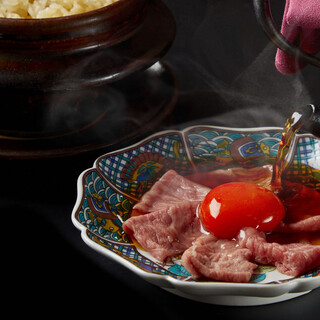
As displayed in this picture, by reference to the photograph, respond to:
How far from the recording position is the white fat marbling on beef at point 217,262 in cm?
167

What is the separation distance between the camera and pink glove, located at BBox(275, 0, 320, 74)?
6.42 feet

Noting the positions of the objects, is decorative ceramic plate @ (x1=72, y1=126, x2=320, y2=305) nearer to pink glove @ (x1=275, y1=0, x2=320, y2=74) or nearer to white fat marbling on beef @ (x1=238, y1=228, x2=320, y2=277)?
white fat marbling on beef @ (x1=238, y1=228, x2=320, y2=277)

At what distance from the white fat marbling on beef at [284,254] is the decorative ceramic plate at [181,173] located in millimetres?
27

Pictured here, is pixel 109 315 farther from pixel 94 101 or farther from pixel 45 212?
pixel 94 101

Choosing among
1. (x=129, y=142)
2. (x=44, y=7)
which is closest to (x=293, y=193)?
(x=129, y=142)

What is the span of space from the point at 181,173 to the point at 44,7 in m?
0.93

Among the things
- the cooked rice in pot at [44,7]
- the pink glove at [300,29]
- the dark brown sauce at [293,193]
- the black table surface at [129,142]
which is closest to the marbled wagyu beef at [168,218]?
the black table surface at [129,142]

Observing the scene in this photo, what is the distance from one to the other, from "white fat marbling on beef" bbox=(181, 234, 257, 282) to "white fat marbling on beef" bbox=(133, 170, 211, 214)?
28cm

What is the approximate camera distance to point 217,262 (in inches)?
68.4

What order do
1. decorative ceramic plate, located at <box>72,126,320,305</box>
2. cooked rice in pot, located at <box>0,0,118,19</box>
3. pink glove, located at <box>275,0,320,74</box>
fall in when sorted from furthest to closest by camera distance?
cooked rice in pot, located at <box>0,0,118,19</box>
pink glove, located at <box>275,0,320,74</box>
decorative ceramic plate, located at <box>72,126,320,305</box>

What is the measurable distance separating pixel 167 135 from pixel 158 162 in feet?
0.50

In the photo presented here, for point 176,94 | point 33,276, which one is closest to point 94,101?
point 176,94

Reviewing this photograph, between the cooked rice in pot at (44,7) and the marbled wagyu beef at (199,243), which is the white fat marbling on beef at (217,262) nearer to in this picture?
the marbled wagyu beef at (199,243)

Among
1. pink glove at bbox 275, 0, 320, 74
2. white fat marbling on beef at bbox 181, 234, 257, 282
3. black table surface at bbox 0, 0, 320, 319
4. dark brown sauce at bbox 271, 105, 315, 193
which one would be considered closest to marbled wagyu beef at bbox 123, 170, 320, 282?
white fat marbling on beef at bbox 181, 234, 257, 282
